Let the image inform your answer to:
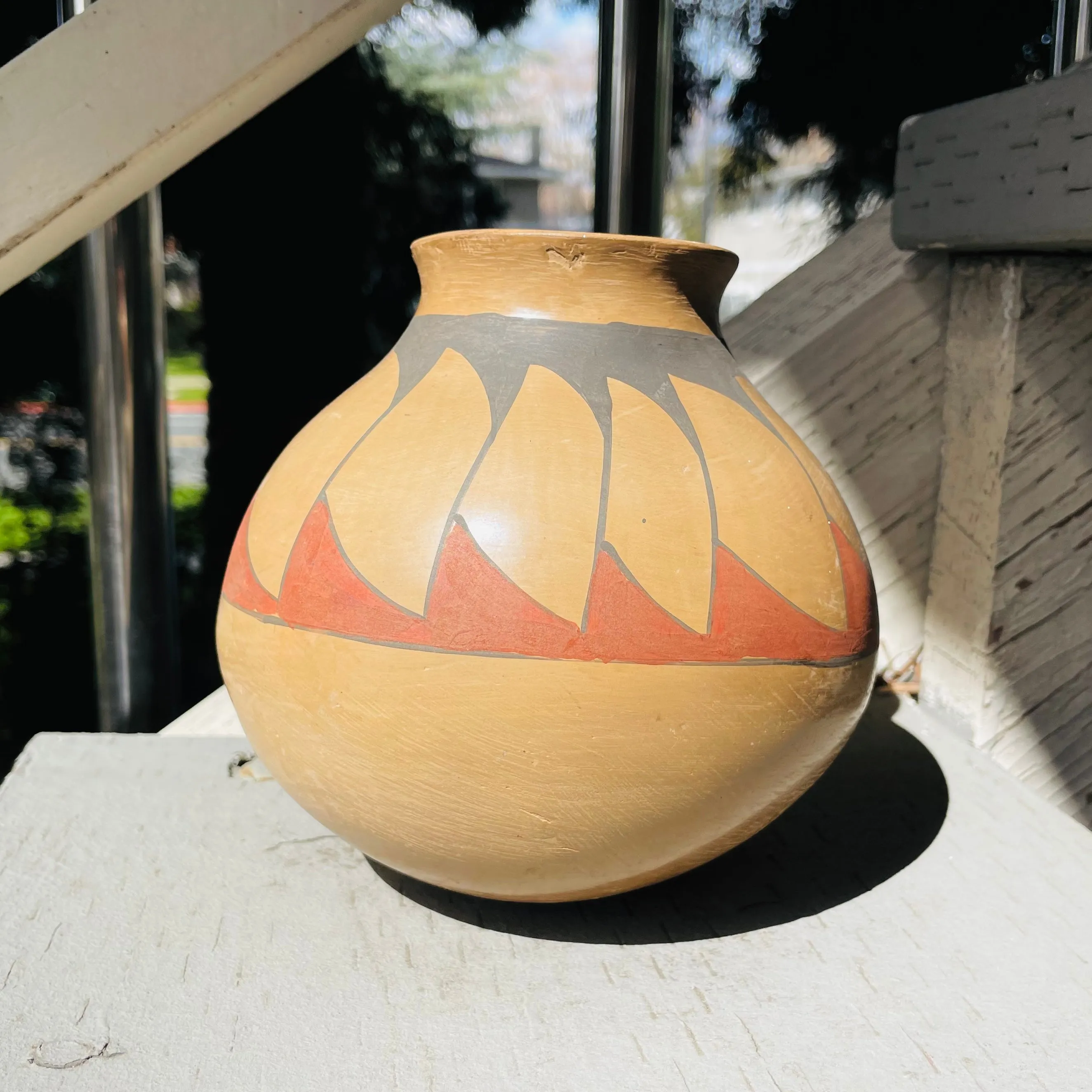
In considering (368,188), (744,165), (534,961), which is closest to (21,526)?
(368,188)

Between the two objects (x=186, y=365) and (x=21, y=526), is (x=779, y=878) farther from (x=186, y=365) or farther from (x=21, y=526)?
(x=186, y=365)

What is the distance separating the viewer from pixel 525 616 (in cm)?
133

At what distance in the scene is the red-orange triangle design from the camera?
1334 mm

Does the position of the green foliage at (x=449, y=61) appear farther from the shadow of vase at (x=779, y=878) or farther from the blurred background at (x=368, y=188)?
the shadow of vase at (x=779, y=878)

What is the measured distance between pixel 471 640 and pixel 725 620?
12.8 inches

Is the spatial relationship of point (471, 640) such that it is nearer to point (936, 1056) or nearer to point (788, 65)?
point (936, 1056)

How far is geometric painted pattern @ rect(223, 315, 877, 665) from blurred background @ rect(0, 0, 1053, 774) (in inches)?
105

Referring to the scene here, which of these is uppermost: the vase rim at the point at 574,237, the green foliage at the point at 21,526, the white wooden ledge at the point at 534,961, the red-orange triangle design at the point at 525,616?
the vase rim at the point at 574,237

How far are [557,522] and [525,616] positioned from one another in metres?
0.13

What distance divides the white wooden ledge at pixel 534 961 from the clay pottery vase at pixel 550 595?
142 mm

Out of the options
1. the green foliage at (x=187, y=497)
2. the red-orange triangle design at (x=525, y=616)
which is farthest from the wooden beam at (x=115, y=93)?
the green foliage at (x=187, y=497)

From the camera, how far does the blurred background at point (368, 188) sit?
13.3 ft

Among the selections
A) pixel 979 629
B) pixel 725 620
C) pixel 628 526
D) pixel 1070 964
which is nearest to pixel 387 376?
pixel 628 526

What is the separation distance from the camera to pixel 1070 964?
1.57 m
